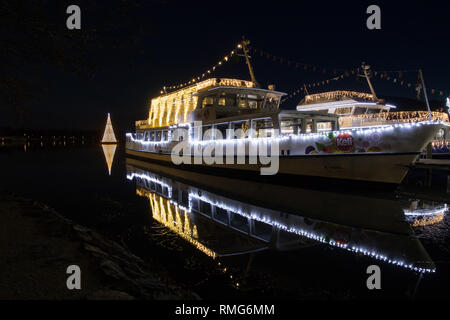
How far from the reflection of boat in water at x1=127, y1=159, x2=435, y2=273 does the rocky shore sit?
186cm

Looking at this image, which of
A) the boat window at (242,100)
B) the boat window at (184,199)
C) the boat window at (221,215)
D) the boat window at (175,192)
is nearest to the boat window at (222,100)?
the boat window at (242,100)

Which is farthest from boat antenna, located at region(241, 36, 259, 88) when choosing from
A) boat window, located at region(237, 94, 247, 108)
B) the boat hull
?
the boat hull

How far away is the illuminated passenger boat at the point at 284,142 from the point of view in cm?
1109

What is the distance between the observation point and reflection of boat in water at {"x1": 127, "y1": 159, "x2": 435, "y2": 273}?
570 cm

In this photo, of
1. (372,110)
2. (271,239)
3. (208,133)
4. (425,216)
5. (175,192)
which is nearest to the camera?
(271,239)

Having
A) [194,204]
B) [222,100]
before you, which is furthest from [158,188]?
[222,100]

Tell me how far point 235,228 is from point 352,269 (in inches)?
Answer: 125

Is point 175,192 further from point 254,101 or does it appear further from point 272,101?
point 272,101

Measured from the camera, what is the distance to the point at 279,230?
23.2 ft

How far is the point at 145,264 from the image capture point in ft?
16.2

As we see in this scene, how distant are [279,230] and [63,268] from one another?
4864 millimetres

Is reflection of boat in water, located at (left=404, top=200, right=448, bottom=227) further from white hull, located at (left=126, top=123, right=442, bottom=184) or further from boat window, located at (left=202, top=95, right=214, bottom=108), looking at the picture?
boat window, located at (left=202, top=95, right=214, bottom=108)
